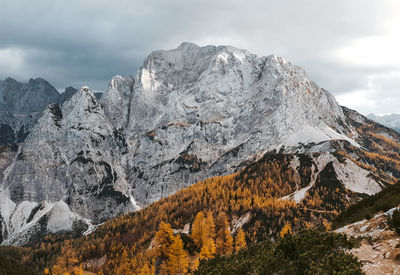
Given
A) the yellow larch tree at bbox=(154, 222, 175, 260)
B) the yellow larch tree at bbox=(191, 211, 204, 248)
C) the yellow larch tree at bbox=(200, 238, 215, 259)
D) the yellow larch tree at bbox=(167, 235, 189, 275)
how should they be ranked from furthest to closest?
the yellow larch tree at bbox=(191, 211, 204, 248) < the yellow larch tree at bbox=(200, 238, 215, 259) < the yellow larch tree at bbox=(154, 222, 175, 260) < the yellow larch tree at bbox=(167, 235, 189, 275)

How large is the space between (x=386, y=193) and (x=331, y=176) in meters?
159

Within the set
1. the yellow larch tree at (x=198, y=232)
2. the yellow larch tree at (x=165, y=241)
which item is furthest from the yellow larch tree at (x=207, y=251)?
the yellow larch tree at (x=198, y=232)

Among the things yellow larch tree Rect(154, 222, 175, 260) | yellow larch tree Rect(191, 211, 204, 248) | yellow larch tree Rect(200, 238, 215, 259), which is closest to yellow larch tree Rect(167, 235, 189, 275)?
yellow larch tree Rect(154, 222, 175, 260)

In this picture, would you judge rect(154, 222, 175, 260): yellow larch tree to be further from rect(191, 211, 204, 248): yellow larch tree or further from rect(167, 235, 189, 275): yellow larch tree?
rect(191, 211, 204, 248): yellow larch tree

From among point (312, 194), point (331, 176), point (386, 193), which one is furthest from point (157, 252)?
point (331, 176)

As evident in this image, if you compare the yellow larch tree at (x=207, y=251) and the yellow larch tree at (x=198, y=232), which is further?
the yellow larch tree at (x=198, y=232)

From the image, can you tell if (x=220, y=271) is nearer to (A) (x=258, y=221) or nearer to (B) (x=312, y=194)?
(A) (x=258, y=221)

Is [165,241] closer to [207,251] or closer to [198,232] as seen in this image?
[207,251]

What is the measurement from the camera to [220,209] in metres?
179

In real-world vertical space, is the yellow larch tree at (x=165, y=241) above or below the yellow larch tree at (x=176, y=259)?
above

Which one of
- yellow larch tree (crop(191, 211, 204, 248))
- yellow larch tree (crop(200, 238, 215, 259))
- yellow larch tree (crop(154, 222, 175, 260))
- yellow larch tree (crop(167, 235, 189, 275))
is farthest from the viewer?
yellow larch tree (crop(191, 211, 204, 248))

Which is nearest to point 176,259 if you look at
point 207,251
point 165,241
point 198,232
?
point 165,241

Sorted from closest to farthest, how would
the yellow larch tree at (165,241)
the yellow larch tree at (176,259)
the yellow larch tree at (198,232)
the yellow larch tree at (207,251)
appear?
the yellow larch tree at (176,259), the yellow larch tree at (165,241), the yellow larch tree at (207,251), the yellow larch tree at (198,232)

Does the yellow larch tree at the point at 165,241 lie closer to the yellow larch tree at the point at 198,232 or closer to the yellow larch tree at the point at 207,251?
the yellow larch tree at the point at 207,251
